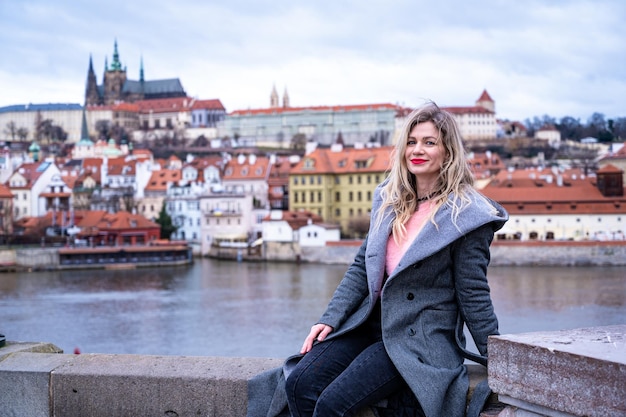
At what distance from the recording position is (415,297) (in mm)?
2254

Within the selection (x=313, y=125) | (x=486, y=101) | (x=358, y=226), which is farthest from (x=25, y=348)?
(x=486, y=101)

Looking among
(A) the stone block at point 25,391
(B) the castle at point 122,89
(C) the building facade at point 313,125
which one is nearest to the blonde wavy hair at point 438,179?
(A) the stone block at point 25,391

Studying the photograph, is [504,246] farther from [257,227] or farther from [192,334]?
[192,334]

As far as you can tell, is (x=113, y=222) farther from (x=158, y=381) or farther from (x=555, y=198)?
(x=158, y=381)

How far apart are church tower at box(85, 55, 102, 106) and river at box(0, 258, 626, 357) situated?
224 ft

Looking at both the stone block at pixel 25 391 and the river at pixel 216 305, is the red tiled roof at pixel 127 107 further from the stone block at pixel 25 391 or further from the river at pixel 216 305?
the stone block at pixel 25 391

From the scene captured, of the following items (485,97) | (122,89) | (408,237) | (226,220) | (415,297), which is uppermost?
(122,89)

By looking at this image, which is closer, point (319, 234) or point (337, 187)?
point (319, 234)

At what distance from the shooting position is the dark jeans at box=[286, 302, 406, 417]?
7.09 ft

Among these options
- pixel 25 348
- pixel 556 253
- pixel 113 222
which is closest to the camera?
pixel 25 348

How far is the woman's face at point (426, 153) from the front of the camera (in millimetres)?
2391

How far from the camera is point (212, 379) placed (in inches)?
98.7

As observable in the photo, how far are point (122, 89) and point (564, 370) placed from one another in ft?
325

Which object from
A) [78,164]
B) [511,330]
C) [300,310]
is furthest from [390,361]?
[78,164]
